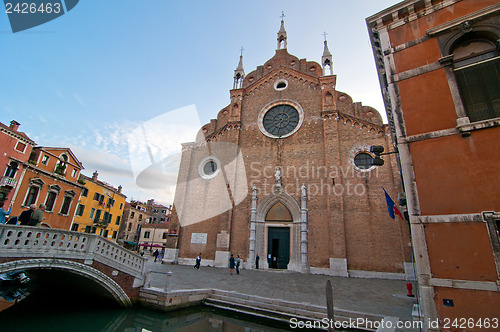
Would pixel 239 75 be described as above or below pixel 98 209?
above

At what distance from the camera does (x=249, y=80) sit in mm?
21234

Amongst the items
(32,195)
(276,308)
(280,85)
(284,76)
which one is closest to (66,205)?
(32,195)

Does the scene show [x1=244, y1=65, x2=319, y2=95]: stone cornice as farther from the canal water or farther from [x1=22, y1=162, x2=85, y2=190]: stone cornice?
[x1=22, y1=162, x2=85, y2=190]: stone cornice

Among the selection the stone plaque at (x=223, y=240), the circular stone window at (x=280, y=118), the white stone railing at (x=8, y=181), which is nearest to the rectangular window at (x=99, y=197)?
the white stone railing at (x=8, y=181)

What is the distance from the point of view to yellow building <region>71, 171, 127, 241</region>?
2210cm

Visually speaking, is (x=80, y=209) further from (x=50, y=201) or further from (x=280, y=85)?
(x=280, y=85)

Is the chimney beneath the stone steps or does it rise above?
above

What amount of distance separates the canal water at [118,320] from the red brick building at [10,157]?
10.7m

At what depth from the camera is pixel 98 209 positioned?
79.9ft

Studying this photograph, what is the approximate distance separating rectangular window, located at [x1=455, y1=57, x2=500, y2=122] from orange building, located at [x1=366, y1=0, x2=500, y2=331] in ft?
0.05

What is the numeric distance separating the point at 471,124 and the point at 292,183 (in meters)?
11.3

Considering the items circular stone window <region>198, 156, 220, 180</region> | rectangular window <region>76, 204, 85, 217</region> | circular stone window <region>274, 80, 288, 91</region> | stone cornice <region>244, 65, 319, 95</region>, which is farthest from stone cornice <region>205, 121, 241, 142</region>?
rectangular window <region>76, 204, 85, 217</region>

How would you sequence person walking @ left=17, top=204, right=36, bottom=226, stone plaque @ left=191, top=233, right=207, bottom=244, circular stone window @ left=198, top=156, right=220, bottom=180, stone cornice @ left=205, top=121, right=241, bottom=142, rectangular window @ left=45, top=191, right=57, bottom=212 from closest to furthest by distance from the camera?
person walking @ left=17, top=204, right=36, bottom=226, stone plaque @ left=191, top=233, right=207, bottom=244, rectangular window @ left=45, top=191, right=57, bottom=212, circular stone window @ left=198, top=156, right=220, bottom=180, stone cornice @ left=205, top=121, right=241, bottom=142

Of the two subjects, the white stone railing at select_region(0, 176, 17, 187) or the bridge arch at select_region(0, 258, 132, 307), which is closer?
the bridge arch at select_region(0, 258, 132, 307)
